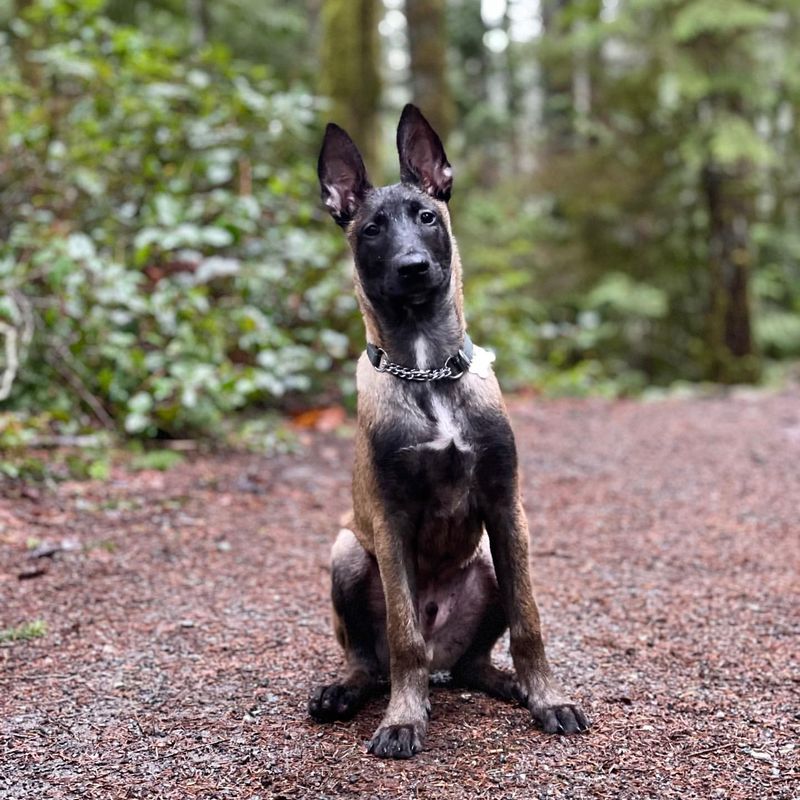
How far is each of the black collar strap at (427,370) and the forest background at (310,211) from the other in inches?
131

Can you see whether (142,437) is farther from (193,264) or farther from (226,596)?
(226,596)

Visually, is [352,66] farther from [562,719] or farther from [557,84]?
[562,719]

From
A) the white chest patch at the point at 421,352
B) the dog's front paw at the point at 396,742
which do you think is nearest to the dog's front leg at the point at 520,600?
the dog's front paw at the point at 396,742

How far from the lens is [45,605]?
14.3 ft

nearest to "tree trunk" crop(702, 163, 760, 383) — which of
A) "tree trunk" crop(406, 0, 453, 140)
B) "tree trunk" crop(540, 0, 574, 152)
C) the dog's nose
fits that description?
"tree trunk" crop(540, 0, 574, 152)

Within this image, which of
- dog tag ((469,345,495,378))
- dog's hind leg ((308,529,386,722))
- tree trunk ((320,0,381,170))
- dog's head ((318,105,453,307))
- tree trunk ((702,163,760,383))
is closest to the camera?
dog's head ((318,105,453,307))

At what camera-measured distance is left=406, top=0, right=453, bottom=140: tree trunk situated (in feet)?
36.4

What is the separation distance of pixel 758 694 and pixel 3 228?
6647 mm

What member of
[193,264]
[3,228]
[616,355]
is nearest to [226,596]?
[193,264]

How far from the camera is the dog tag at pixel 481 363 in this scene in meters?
3.29

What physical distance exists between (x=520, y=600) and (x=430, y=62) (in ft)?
30.0

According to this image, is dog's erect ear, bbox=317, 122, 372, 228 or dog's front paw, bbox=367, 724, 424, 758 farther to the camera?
dog's erect ear, bbox=317, 122, 372, 228

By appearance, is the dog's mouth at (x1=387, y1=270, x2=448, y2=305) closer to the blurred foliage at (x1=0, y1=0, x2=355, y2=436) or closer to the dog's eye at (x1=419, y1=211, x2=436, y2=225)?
the dog's eye at (x1=419, y1=211, x2=436, y2=225)

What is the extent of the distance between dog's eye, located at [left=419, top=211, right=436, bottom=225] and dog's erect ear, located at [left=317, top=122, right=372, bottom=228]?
0.29m
